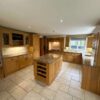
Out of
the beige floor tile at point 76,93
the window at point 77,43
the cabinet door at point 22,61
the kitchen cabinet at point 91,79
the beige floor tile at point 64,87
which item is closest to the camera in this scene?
the beige floor tile at point 76,93

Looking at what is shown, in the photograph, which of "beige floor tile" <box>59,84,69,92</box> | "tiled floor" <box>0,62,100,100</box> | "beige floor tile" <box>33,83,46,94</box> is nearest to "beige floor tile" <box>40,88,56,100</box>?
"tiled floor" <box>0,62,100,100</box>

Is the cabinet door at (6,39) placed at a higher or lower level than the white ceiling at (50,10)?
lower

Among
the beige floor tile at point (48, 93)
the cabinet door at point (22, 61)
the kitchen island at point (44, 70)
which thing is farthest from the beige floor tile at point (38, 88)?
the cabinet door at point (22, 61)

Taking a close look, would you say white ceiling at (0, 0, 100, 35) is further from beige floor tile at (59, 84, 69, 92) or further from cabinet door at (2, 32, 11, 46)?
beige floor tile at (59, 84, 69, 92)

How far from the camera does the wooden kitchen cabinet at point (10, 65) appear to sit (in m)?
3.20

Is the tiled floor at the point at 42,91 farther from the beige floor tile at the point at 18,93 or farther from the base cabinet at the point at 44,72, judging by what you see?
the base cabinet at the point at 44,72

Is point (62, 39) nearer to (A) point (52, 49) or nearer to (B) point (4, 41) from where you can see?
(A) point (52, 49)

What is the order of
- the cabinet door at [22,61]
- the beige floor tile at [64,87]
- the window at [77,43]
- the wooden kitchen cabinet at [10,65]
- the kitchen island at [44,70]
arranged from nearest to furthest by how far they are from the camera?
1. the beige floor tile at [64,87]
2. the kitchen island at [44,70]
3. the wooden kitchen cabinet at [10,65]
4. the cabinet door at [22,61]
5. the window at [77,43]

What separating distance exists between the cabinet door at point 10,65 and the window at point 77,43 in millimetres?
4620

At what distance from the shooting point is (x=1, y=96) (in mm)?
2068

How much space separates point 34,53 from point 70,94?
3.60 m

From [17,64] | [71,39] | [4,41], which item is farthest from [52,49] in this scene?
[4,41]

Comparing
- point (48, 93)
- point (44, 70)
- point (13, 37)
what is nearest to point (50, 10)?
point (44, 70)

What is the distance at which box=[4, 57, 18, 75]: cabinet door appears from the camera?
320 centimetres
